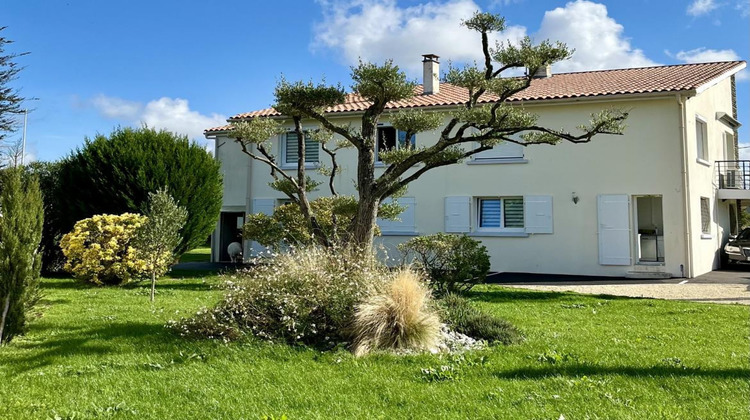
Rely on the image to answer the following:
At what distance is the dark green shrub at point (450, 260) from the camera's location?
10148 mm

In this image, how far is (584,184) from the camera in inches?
640

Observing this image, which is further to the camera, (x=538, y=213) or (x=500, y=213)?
(x=500, y=213)

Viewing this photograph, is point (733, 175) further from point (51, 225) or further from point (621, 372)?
point (51, 225)

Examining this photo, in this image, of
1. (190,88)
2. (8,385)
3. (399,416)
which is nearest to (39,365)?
(8,385)

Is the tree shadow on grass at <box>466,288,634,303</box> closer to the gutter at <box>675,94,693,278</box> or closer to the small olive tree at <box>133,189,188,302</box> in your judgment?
the gutter at <box>675,94,693,278</box>

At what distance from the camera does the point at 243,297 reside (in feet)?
21.8

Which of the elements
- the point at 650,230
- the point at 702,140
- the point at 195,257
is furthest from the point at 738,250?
the point at 195,257

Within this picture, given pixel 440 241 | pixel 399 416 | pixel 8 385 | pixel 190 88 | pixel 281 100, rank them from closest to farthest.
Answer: pixel 399 416 → pixel 8 385 → pixel 281 100 → pixel 440 241 → pixel 190 88

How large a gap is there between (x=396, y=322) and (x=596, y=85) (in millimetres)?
14498

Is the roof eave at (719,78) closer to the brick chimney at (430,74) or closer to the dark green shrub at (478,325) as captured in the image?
the brick chimney at (430,74)

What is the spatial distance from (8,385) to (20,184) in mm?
2597

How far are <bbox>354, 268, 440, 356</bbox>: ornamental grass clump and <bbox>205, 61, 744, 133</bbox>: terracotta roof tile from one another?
10.0m

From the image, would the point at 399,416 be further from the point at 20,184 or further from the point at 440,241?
the point at 440,241

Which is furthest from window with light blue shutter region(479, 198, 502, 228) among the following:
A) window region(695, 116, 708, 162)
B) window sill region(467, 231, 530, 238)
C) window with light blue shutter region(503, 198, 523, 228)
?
window region(695, 116, 708, 162)
